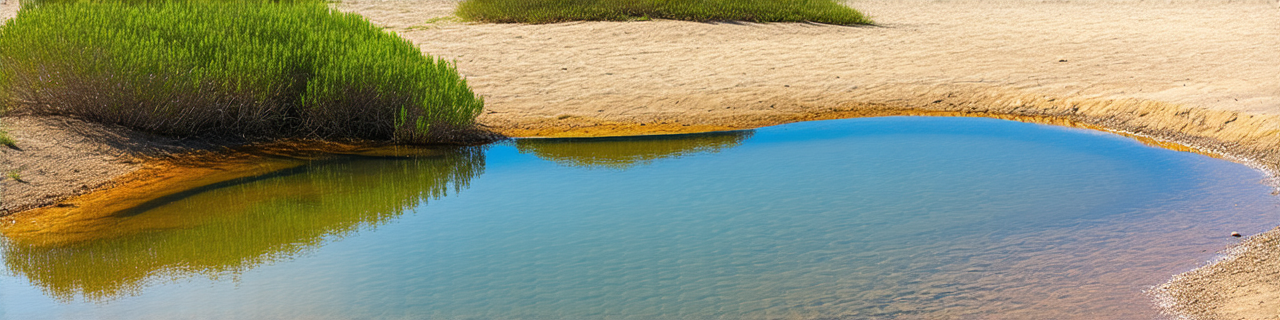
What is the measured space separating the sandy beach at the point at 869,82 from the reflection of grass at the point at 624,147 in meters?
0.34

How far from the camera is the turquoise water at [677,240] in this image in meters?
4.32

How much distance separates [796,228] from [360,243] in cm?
242

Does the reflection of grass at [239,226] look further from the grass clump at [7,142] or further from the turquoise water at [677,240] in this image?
the grass clump at [7,142]

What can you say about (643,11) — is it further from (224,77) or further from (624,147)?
(224,77)

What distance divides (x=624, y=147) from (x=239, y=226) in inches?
135

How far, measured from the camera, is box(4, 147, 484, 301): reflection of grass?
15.7 ft

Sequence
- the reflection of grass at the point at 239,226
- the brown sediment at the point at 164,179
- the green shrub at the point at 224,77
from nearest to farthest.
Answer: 1. the reflection of grass at the point at 239,226
2. the brown sediment at the point at 164,179
3. the green shrub at the point at 224,77

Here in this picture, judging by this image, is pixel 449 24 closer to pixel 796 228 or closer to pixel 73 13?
pixel 73 13

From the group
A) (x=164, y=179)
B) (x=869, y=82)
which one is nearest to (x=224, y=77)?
(x=164, y=179)

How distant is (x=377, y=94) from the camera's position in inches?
316

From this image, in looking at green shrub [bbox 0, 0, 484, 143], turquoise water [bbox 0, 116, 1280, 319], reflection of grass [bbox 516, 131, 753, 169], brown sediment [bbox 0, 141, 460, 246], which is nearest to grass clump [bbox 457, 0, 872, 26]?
green shrub [bbox 0, 0, 484, 143]

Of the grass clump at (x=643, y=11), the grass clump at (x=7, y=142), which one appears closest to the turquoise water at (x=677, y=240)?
the grass clump at (x=7, y=142)

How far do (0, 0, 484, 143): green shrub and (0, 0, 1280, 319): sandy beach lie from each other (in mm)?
274

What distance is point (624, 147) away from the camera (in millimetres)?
8211
